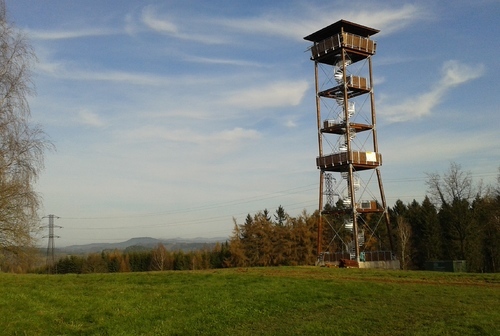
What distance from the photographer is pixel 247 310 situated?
15242 millimetres

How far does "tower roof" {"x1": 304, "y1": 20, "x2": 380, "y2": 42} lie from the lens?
2002 inches

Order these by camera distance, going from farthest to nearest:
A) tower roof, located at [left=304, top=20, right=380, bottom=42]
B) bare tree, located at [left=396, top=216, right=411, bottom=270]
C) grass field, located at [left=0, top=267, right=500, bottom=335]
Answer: bare tree, located at [left=396, top=216, right=411, bottom=270] → tower roof, located at [left=304, top=20, right=380, bottom=42] → grass field, located at [left=0, top=267, right=500, bottom=335]

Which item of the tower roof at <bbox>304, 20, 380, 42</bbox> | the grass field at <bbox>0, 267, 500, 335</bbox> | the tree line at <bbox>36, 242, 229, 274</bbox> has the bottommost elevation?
the tree line at <bbox>36, 242, 229, 274</bbox>

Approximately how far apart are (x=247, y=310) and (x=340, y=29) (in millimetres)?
42297

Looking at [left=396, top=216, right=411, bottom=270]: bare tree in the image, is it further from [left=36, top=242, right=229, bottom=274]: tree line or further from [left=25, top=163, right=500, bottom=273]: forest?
[left=36, top=242, right=229, bottom=274]: tree line

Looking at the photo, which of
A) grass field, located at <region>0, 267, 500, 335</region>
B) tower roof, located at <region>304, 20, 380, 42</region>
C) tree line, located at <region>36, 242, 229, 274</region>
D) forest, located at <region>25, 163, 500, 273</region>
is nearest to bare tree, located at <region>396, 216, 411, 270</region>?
forest, located at <region>25, 163, 500, 273</region>

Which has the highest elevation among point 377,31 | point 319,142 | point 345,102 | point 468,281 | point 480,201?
point 377,31

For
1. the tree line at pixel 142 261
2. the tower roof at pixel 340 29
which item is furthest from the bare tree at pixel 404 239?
the tree line at pixel 142 261

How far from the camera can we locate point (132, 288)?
1902 centimetres

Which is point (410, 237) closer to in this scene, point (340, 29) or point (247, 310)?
point (340, 29)

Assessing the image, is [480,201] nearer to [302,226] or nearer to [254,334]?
[302,226]

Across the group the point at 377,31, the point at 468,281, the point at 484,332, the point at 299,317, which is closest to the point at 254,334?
the point at 299,317

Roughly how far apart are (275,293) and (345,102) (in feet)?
115

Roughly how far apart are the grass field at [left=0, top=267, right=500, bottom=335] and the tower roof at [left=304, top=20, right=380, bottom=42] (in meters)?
36.0
